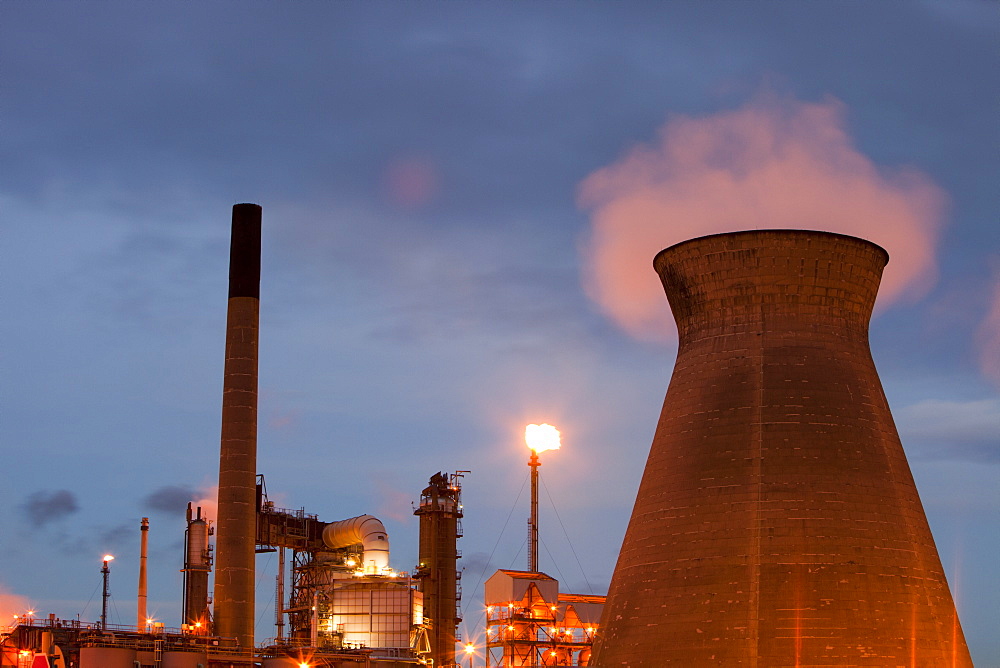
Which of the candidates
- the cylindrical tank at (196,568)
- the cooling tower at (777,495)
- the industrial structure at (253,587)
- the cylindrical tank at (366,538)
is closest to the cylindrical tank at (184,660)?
the industrial structure at (253,587)

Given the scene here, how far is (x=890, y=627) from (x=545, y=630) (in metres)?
25.0

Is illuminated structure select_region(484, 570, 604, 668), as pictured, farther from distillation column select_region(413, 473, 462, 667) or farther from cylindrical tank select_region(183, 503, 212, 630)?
cylindrical tank select_region(183, 503, 212, 630)

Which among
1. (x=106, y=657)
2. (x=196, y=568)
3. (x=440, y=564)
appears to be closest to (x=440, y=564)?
(x=440, y=564)

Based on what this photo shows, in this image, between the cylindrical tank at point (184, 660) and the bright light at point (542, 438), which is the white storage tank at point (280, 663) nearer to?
the cylindrical tank at point (184, 660)

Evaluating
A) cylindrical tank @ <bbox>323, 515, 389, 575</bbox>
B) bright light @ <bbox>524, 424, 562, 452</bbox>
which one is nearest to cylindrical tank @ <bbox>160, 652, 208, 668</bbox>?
cylindrical tank @ <bbox>323, 515, 389, 575</bbox>

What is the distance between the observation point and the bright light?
57781 millimetres

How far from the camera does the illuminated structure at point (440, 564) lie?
54750mm

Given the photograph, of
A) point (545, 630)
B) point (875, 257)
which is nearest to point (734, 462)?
point (875, 257)

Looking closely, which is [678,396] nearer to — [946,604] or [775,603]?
[775,603]

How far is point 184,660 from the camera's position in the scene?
40844 mm

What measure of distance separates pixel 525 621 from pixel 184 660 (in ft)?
59.6

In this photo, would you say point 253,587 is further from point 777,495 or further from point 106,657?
point 777,495

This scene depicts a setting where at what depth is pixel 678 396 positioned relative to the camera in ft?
123

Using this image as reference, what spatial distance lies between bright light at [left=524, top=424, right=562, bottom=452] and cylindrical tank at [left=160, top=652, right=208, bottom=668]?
806 inches
